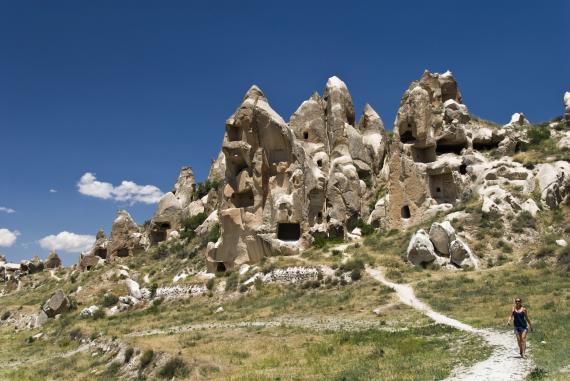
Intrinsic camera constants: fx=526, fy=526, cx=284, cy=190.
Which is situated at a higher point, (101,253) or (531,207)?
(101,253)

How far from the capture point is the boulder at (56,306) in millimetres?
33344

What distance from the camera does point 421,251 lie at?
2591cm

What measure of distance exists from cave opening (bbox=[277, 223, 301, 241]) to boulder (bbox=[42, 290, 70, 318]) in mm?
14574

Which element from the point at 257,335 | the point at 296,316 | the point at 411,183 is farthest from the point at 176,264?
the point at 257,335

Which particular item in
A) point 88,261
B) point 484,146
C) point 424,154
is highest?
point 484,146

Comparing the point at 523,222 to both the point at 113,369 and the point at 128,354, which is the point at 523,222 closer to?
the point at 128,354

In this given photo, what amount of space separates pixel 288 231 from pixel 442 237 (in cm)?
1084

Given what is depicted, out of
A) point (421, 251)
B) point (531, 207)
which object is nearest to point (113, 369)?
point (421, 251)

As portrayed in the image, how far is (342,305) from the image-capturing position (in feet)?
69.3

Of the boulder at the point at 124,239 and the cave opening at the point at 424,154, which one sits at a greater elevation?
the cave opening at the point at 424,154

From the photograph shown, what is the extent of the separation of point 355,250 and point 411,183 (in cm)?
852

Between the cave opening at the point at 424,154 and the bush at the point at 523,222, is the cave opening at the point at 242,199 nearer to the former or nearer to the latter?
the cave opening at the point at 424,154

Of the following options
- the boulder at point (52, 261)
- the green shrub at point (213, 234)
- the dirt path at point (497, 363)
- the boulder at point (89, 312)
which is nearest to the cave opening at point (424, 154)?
the green shrub at point (213, 234)

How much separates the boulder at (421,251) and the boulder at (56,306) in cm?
2223
